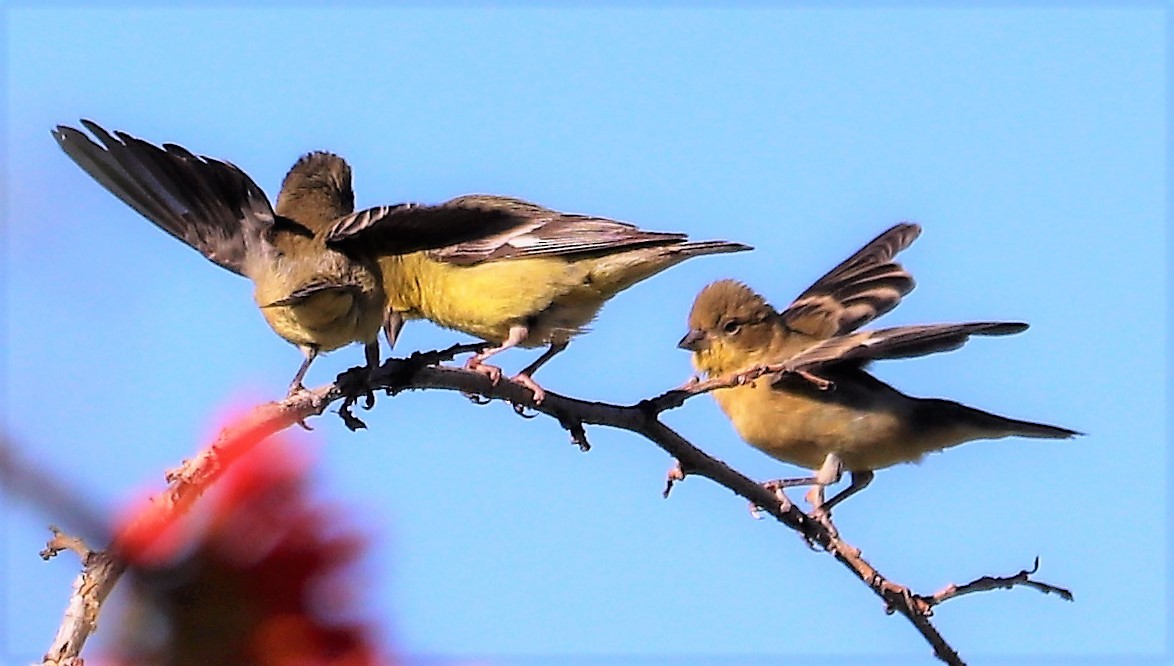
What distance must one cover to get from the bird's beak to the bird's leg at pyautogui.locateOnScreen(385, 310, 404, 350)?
3.45 ft

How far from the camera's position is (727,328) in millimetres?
5512

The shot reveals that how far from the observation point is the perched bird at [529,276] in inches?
192

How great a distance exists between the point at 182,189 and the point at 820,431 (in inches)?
92.3

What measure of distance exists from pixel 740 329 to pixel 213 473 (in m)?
3.64

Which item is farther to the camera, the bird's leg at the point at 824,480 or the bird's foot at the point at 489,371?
the bird's leg at the point at 824,480

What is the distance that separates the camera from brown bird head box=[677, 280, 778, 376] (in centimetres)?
543

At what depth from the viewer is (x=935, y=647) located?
3.25 m

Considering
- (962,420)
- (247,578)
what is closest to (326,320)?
(962,420)

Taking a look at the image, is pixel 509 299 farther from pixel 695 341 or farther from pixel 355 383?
pixel 355 383

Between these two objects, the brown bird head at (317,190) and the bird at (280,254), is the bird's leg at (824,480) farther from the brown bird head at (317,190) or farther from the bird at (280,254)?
the brown bird head at (317,190)

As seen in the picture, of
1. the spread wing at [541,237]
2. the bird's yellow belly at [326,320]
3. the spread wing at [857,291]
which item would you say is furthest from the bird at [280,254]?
the spread wing at [857,291]

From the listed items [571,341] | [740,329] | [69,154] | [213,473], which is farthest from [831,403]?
[213,473]

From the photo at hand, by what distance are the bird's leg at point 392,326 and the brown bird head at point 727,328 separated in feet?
3.45

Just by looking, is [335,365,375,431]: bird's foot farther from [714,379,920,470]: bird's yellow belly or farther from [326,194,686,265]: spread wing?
[714,379,920,470]: bird's yellow belly
